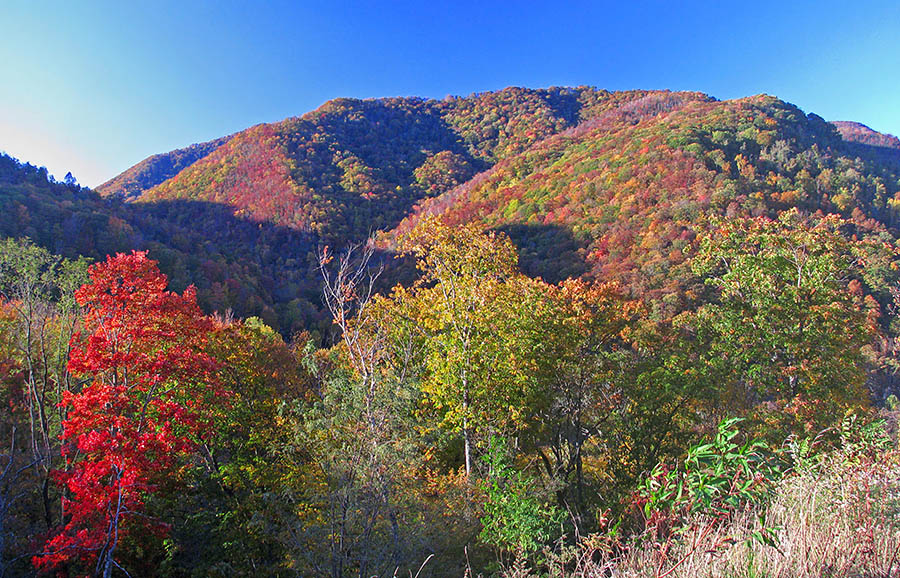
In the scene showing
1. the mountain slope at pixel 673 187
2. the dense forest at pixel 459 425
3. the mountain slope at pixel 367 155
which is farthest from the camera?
the mountain slope at pixel 367 155

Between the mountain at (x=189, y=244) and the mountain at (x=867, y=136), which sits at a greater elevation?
the mountain at (x=867, y=136)

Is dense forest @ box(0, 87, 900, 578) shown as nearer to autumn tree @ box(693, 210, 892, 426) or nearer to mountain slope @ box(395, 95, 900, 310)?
autumn tree @ box(693, 210, 892, 426)

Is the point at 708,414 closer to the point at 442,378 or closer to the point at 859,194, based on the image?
the point at 442,378

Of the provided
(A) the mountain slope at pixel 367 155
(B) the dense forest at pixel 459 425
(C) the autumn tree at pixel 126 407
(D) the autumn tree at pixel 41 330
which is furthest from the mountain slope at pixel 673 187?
(D) the autumn tree at pixel 41 330

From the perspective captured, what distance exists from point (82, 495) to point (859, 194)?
6911 cm

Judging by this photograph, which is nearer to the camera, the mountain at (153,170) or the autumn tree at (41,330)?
A: the autumn tree at (41,330)

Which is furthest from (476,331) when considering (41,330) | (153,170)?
(153,170)

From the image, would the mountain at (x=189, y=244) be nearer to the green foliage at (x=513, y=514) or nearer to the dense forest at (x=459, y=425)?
the dense forest at (x=459, y=425)

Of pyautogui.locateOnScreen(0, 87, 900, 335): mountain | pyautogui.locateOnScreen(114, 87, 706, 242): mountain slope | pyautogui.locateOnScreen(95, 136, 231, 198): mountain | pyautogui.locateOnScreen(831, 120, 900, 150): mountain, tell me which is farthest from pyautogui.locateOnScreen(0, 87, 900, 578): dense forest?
pyautogui.locateOnScreen(95, 136, 231, 198): mountain

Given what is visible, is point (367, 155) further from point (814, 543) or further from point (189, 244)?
point (814, 543)

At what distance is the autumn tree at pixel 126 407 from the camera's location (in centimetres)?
794

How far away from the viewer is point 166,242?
6156 cm

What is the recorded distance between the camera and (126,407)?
8.80 m

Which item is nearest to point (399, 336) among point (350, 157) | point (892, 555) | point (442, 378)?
point (442, 378)
